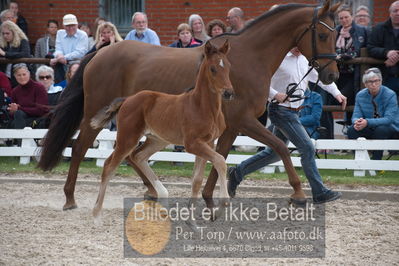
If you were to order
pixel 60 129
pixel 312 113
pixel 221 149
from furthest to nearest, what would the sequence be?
pixel 312 113 → pixel 60 129 → pixel 221 149

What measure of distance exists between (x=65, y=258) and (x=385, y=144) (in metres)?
5.14

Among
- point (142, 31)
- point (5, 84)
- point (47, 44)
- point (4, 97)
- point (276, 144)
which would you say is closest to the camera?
point (276, 144)

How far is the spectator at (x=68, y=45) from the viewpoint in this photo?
37.0 ft

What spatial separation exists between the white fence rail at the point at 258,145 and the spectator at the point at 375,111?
0.93 feet

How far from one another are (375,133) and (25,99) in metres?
5.35

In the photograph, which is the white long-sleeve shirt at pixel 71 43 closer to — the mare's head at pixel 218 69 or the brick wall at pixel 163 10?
the brick wall at pixel 163 10

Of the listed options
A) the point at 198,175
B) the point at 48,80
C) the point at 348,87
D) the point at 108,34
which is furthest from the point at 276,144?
the point at 48,80

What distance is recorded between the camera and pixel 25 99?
34.7 ft

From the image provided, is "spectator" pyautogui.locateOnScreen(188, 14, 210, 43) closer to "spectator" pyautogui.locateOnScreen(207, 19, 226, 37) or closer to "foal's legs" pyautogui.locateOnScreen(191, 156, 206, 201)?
"spectator" pyautogui.locateOnScreen(207, 19, 226, 37)

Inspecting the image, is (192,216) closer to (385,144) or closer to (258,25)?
(258,25)

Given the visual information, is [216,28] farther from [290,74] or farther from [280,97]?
[280,97]

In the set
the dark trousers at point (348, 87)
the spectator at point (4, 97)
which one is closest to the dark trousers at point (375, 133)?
the dark trousers at point (348, 87)

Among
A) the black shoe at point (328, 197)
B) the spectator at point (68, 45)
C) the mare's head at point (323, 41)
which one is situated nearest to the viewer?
the mare's head at point (323, 41)

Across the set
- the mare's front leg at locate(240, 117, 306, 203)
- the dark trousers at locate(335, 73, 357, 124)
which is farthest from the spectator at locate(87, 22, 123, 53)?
the mare's front leg at locate(240, 117, 306, 203)
